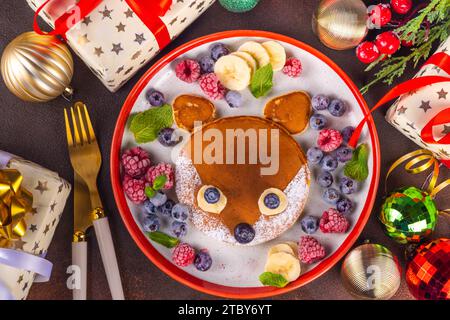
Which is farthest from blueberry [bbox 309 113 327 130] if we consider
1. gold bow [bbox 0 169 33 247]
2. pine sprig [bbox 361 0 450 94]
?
gold bow [bbox 0 169 33 247]

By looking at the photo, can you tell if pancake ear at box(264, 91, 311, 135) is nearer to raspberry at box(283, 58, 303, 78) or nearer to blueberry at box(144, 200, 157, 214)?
raspberry at box(283, 58, 303, 78)

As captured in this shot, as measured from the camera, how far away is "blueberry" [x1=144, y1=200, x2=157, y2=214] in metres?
1.17

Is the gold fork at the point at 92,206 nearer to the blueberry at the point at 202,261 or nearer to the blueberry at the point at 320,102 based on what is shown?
the blueberry at the point at 202,261

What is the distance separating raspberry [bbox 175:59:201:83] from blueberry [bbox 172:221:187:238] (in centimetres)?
33

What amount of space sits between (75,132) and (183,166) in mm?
273

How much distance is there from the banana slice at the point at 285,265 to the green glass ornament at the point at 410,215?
231 millimetres

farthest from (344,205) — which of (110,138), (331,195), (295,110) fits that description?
(110,138)

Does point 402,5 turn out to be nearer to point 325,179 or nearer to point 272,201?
point 325,179

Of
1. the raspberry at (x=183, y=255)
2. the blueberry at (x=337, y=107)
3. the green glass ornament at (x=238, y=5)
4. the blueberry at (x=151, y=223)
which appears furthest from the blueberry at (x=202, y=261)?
the green glass ornament at (x=238, y=5)

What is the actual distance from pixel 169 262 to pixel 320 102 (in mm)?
510

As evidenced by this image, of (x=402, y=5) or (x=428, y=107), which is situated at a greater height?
(x=402, y=5)

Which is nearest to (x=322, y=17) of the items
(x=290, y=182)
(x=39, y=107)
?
(x=290, y=182)

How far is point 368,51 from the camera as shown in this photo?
1.19 meters
